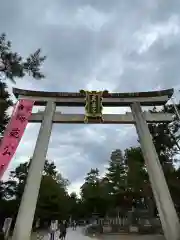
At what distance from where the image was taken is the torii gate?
17.4 m

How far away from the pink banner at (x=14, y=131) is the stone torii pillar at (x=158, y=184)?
6579 mm

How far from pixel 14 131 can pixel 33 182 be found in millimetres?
3222

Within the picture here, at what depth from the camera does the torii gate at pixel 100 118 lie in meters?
17.4

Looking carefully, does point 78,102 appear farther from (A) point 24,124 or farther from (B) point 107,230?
(B) point 107,230

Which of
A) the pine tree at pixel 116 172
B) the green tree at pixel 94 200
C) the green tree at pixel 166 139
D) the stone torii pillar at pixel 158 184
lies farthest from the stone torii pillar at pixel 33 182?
the green tree at pixel 94 200

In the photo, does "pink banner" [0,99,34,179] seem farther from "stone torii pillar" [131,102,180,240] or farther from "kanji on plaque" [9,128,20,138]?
"stone torii pillar" [131,102,180,240]

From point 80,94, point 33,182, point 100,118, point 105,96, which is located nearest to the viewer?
point 33,182

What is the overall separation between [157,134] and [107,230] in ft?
35.7

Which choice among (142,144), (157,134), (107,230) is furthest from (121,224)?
(142,144)

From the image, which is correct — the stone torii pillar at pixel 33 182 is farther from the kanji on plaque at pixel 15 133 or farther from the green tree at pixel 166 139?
the green tree at pixel 166 139

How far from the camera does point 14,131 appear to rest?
61.1ft

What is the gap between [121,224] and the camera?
3419 centimetres

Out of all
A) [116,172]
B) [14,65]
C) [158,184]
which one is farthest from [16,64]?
[116,172]

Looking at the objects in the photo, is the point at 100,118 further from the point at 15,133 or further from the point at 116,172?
the point at 116,172
